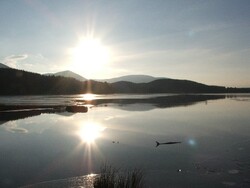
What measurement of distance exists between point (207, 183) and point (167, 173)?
3133 millimetres

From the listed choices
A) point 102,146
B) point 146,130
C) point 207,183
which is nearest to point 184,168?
point 207,183

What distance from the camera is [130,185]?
15250mm

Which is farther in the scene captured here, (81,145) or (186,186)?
(81,145)

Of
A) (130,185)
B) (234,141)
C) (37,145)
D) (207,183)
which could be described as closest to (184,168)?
(207,183)

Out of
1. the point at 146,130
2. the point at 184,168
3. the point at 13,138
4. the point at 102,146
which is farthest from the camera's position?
the point at 146,130

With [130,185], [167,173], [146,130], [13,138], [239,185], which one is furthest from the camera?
[146,130]

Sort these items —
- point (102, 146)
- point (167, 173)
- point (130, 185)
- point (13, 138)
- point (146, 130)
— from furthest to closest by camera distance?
point (146, 130) → point (13, 138) → point (102, 146) → point (167, 173) → point (130, 185)

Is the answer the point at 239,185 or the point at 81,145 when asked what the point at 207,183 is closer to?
the point at 239,185

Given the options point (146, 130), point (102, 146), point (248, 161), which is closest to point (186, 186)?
point (248, 161)

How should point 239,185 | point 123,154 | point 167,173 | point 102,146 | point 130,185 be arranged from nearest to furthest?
1. point 130,185
2. point 239,185
3. point 167,173
4. point 123,154
5. point 102,146

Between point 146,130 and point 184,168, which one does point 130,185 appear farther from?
point 146,130

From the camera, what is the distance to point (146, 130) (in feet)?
140

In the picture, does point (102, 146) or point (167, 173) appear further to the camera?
point (102, 146)

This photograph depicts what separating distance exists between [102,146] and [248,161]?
48.6 ft
